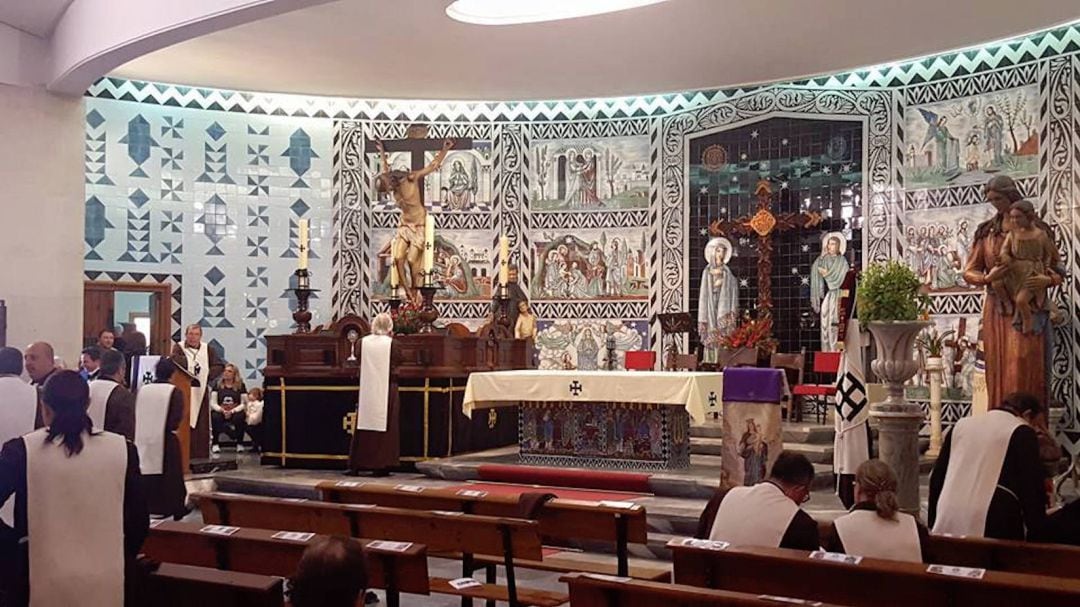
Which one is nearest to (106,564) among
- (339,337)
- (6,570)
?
(6,570)

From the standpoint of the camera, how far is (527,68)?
15094 mm

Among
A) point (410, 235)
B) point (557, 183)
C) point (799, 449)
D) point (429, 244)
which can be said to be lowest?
point (799, 449)

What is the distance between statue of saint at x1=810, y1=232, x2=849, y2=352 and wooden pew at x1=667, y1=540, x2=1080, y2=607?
1041 cm

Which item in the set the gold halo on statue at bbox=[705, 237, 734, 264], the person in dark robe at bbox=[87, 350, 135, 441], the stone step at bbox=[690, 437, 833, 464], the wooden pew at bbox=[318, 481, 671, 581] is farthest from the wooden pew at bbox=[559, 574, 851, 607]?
the gold halo on statue at bbox=[705, 237, 734, 264]

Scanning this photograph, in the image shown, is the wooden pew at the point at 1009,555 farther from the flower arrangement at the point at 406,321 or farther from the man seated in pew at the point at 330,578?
the flower arrangement at the point at 406,321

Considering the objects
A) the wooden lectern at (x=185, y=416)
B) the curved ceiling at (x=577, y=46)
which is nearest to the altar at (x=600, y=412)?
the wooden lectern at (x=185, y=416)

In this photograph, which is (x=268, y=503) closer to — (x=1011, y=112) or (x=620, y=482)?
(x=620, y=482)

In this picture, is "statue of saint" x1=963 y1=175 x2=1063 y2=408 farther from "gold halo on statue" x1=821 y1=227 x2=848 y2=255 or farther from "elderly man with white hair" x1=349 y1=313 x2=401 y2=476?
"elderly man with white hair" x1=349 y1=313 x2=401 y2=476

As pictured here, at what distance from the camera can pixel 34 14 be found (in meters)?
11.5

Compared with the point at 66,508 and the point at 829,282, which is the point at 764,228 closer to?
the point at 829,282

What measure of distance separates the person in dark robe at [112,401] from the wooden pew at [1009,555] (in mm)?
5382

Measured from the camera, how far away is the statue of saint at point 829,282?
48.6 ft

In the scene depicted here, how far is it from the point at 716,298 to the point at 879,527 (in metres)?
11.2

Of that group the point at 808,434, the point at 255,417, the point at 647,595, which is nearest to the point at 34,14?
the point at 255,417
